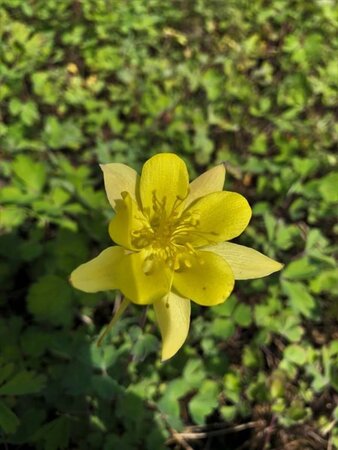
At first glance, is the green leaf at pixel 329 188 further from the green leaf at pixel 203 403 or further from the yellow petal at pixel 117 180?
the yellow petal at pixel 117 180

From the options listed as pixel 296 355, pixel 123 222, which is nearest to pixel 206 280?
pixel 123 222

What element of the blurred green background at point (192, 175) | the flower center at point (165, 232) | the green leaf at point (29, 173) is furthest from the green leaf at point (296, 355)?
the green leaf at point (29, 173)

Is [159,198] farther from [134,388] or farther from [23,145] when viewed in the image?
[23,145]

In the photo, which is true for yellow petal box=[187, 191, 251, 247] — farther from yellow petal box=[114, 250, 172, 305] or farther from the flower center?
yellow petal box=[114, 250, 172, 305]

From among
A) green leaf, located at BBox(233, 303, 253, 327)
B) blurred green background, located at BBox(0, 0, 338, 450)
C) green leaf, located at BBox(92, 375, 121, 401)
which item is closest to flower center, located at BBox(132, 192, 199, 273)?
blurred green background, located at BBox(0, 0, 338, 450)

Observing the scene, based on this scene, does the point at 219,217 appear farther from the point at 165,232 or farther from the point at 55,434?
the point at 55,434

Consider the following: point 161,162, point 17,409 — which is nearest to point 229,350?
point 17,409
